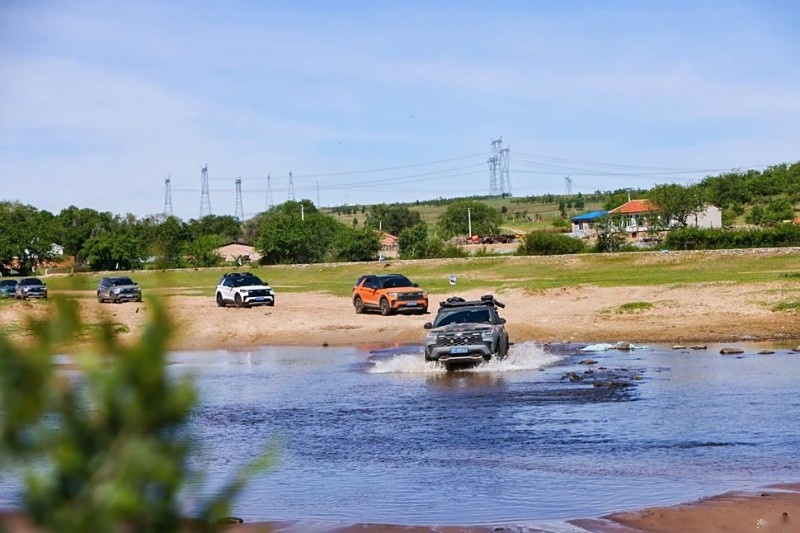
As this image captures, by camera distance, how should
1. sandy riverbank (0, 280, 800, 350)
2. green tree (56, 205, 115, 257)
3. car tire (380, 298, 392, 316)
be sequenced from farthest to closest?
green tree (56, 205, 115, 257) < car tire (380, 298, 392, 316) < sandy riverbank (0, 280, 800, 350)

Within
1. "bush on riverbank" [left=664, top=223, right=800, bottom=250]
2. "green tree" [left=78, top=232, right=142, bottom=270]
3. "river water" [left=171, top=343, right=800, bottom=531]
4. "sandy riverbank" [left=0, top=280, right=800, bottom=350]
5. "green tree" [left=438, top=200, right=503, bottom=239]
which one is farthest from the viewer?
"green tree" [left=438, top=200, right=503, bottom=239]

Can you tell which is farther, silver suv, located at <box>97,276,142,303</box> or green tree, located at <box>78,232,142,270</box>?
green tree, located at <box>78,232,142,270</box>

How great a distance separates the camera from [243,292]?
50.2m

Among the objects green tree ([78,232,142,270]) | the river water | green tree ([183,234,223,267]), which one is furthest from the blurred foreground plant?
green tree ([183,234,223,267])

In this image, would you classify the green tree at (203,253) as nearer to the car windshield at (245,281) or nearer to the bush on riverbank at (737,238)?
the bush on riverbank at (737,238)

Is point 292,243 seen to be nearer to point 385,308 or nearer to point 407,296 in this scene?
point 385,308

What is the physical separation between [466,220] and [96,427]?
159m

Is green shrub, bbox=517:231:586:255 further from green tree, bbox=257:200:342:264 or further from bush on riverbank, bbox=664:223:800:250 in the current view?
green tree, bbox=257:200:342:264

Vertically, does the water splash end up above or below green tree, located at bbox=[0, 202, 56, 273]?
below

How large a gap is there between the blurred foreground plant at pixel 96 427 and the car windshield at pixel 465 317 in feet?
82.4

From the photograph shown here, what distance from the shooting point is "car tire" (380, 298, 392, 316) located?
44641 mm

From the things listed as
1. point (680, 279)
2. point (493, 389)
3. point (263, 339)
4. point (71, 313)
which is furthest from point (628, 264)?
point (71, 313)

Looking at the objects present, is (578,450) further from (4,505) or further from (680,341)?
(680,341)

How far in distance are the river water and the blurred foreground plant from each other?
14.1ft
